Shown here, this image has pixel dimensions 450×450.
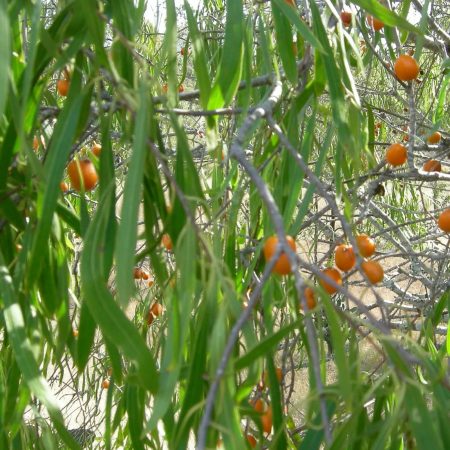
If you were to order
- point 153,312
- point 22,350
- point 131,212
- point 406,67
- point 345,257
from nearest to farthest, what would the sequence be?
point 131,212
point 22,350
point 345,257
point 406,67
point 153,312

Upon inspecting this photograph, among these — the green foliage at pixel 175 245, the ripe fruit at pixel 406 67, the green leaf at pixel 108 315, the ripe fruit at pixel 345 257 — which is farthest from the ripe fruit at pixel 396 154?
the green leaf at pixel 108 315

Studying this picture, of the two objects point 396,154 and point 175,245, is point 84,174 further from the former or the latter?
point 396,154

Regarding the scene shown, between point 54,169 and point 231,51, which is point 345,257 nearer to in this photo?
point 231,51

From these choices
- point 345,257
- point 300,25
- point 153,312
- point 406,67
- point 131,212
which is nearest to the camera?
point 131,212

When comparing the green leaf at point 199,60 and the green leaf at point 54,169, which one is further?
the green leaf at point 199,60

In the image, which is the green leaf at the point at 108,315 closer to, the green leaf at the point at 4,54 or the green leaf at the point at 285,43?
the green leaf at the point at 4,54

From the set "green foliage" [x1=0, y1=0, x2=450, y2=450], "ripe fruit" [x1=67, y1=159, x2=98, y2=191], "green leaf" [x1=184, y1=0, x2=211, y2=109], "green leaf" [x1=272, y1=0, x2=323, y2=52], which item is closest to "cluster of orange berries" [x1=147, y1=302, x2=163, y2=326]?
"green foliage" [x1=0, y1=0, x2=450, y2=450]

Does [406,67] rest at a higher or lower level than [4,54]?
higher

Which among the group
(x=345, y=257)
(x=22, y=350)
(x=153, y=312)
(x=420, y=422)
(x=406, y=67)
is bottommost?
(x=420, y=422)

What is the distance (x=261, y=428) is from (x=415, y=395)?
26 centimetres

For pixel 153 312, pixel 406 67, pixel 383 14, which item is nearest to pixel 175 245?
pixel 383 14

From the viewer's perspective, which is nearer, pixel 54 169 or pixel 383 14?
pixel 54 169

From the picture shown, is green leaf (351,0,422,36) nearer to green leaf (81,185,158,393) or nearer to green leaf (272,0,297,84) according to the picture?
green leaf (272,0,297,84)

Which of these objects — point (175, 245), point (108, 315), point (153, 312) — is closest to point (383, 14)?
point (175, 245)
